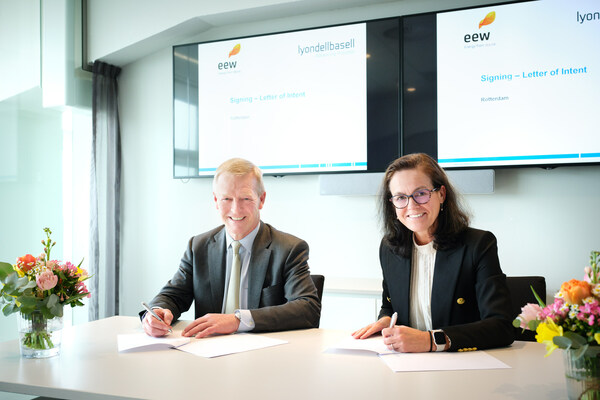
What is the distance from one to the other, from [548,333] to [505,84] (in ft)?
8.35

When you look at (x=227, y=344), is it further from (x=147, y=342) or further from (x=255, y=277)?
(x=255, y=277)

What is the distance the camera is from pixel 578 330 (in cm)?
109

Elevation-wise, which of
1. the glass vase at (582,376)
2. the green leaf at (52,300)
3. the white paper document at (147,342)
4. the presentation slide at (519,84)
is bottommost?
the white paper document at (147,342)

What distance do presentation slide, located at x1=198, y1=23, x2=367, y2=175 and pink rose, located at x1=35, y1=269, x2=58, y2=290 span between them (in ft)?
8.00

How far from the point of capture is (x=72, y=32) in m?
4.25

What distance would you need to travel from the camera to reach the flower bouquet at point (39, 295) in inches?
61.5

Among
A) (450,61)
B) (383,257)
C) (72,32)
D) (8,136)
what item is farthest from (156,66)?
(383,257)

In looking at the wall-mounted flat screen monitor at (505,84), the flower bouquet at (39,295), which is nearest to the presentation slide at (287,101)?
the wall-mounted flat screen monitor at (505,84)

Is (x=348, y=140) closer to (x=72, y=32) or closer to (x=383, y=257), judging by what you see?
(x=383, y=257)

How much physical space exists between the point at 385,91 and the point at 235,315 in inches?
86.4

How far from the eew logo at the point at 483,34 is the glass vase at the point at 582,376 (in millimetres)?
2671

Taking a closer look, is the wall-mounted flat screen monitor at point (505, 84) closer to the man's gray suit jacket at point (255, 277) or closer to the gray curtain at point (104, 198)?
the man's gray suit jacket at point (255, 277)

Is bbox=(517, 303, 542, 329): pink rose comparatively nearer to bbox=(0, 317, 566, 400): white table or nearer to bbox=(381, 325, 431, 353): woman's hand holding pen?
bbox=(0, 317, 566, 400): white table

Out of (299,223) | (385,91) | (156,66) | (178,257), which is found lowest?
(178,257)
